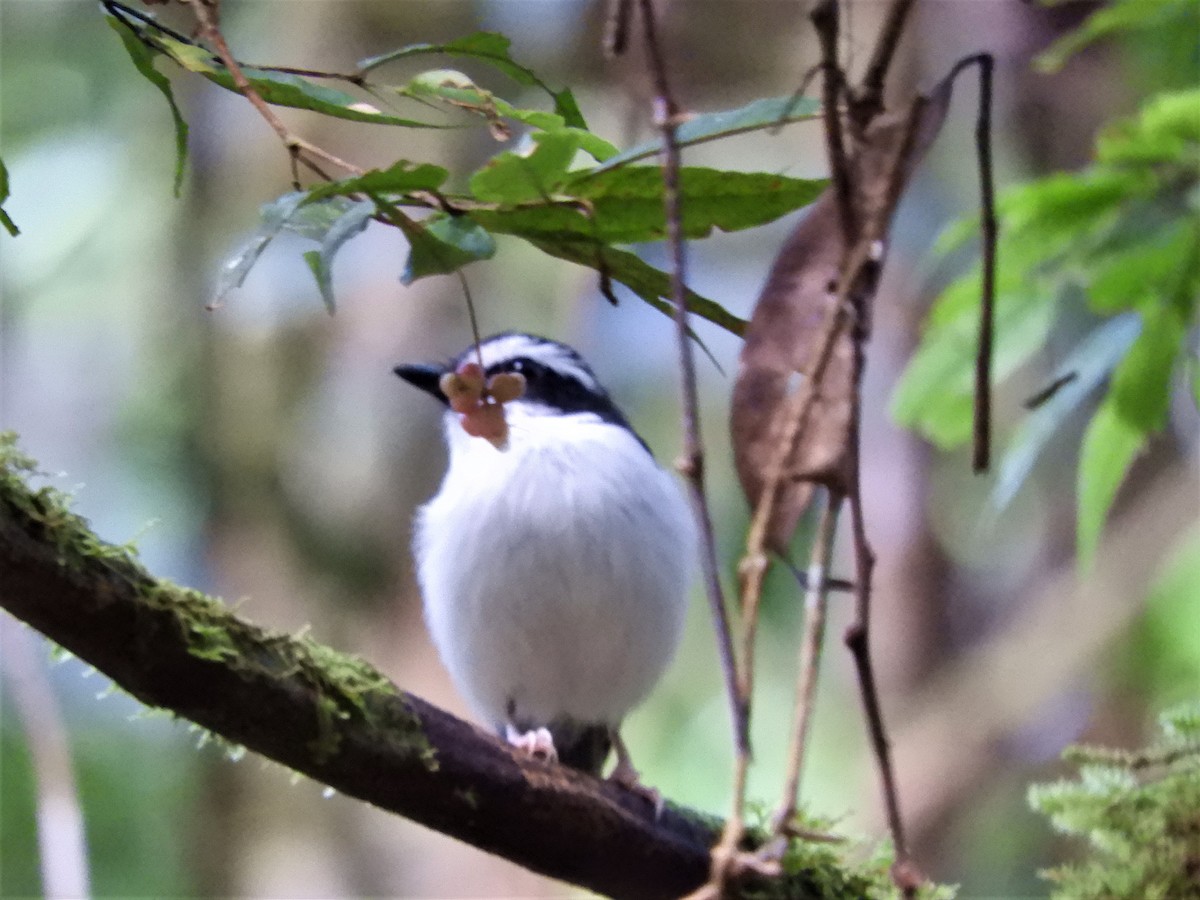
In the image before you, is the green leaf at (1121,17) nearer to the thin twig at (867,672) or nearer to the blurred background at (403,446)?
the thin twig at (867,672)

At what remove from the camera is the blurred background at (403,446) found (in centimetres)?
559

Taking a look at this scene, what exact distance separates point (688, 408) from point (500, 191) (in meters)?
0.50

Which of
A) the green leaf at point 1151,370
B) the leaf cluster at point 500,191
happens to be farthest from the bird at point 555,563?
the leaf cluster at point 500,191

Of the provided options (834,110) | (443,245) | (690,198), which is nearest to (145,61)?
(443,245)

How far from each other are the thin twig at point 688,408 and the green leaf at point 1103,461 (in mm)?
1367

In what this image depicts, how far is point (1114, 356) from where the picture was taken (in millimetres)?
2584

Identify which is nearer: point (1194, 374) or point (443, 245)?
point (443, 245)

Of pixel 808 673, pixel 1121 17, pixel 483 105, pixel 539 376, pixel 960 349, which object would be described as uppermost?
pixel 539 376

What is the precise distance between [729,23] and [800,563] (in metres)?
4.33

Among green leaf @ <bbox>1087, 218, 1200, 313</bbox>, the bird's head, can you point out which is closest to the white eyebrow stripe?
the bird's head

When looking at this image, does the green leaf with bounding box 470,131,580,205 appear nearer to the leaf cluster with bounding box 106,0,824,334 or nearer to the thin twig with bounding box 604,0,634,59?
the leaf cluster with bounding box 106,0,824,334

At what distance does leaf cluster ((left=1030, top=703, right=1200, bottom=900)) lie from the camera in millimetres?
2174

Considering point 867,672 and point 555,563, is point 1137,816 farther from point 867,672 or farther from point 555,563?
point 555,563

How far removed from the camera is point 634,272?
6.01 ft
